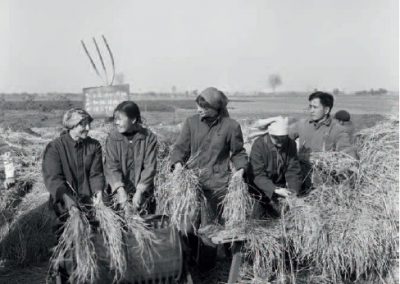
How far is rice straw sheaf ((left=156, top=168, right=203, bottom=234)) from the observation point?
3.91m

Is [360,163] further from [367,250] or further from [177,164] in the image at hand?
[177,164]

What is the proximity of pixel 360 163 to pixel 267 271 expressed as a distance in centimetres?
145

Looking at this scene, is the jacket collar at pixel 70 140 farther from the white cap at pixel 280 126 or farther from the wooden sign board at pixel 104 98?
the wooden sign board at pixel 104 98

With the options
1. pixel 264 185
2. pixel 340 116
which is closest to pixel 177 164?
pixel 264 185

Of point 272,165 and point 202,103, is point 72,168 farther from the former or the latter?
point 272,165

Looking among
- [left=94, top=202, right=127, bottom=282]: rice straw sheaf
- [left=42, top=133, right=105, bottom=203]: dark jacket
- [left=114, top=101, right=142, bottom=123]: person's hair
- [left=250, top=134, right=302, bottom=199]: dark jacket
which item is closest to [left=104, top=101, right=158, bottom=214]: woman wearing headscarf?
[left=114, top=101, right=142, bottom=123]: person's hair

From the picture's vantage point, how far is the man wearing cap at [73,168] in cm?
360

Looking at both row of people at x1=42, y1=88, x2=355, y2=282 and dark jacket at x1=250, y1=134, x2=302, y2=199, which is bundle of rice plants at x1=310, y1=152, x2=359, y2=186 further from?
dark jacket at x1=250, y1=134, x2=302, y2=199

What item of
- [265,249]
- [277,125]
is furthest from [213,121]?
[265,249]

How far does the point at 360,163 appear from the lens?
453 centimetres

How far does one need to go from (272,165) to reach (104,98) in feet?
15.9

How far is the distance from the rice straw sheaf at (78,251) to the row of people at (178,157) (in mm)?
493

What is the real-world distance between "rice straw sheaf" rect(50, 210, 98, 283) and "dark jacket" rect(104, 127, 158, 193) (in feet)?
2.83

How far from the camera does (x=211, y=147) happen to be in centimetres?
421
